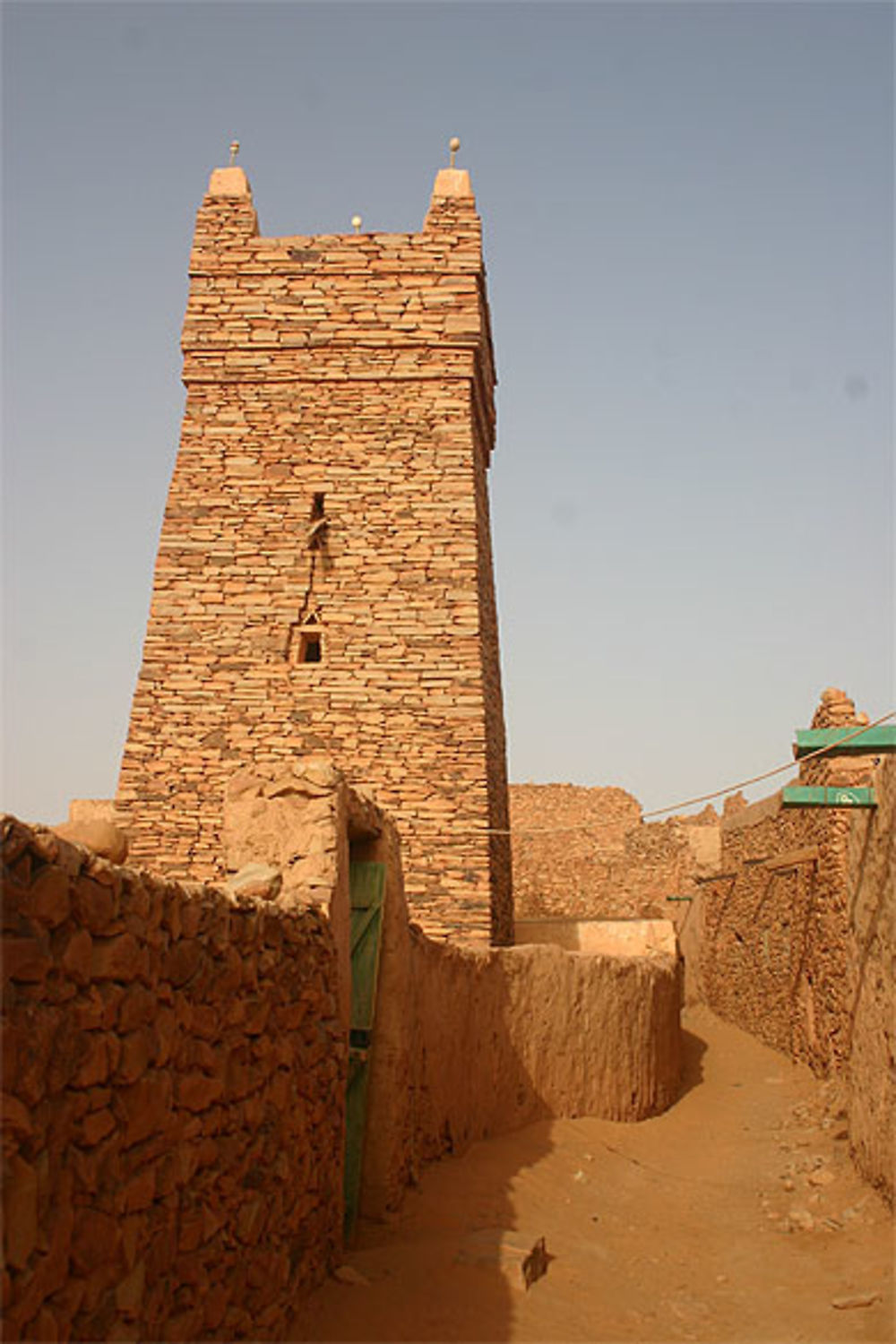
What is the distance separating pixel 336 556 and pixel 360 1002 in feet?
21.7

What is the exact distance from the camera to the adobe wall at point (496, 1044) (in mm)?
6336

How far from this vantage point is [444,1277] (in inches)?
206

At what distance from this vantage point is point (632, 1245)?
6.52 meters

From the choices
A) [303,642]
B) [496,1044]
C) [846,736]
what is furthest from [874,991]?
[303,642]

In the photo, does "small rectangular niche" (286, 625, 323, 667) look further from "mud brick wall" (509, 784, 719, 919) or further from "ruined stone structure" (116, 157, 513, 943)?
"mud brick wall" (509, 784, 719, 919)

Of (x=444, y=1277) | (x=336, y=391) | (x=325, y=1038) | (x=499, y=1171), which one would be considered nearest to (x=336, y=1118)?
(x=325, y=1038)

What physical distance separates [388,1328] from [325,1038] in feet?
3.93

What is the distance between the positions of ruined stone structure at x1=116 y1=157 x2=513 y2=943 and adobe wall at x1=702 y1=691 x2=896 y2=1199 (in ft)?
9.90

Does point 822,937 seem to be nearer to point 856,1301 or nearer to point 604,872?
point 856,1301

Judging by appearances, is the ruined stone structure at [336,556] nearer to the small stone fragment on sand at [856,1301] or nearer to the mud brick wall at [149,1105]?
the small stone fragment on sand at [856,1301]

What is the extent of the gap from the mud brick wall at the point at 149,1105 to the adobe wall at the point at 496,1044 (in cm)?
151

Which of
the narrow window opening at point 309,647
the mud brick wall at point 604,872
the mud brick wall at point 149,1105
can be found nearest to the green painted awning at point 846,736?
the mud brick wall at point 149,1105

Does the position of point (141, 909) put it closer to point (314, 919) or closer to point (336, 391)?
point (314, 919)

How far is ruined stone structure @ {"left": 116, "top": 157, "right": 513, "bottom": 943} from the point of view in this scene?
11.3 metres
